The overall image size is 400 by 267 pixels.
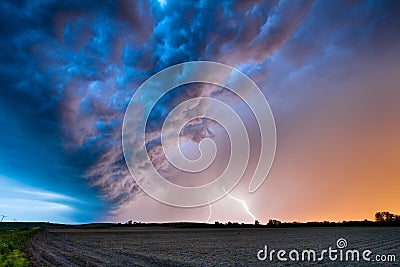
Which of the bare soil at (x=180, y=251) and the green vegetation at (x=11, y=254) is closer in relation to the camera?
the green vegetation at (x=11, y=254)

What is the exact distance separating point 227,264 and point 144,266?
232 inches

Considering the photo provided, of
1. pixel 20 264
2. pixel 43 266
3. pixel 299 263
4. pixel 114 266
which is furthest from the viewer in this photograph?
pixel 299 263

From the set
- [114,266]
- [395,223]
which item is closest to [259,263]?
[114,266]

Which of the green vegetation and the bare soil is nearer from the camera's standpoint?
the green vegetation

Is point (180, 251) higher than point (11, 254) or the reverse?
higher

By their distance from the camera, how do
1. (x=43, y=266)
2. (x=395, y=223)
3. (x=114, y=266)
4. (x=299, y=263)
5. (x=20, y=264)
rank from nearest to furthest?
(x=20, y=264) → (x=43, y=266) → (x=114, y=266) → (x=299, y=263) → (x=395, y=223)

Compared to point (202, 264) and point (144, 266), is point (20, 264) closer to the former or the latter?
point (144, 266)

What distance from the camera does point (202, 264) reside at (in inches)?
907

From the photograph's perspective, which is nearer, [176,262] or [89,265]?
[89,265]

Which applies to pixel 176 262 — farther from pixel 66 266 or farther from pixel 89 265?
pixel 66 266

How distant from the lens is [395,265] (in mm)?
21203

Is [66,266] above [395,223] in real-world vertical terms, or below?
below

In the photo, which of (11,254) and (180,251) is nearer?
(11,254)

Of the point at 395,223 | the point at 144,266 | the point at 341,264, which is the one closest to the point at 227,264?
the point at 144,266
